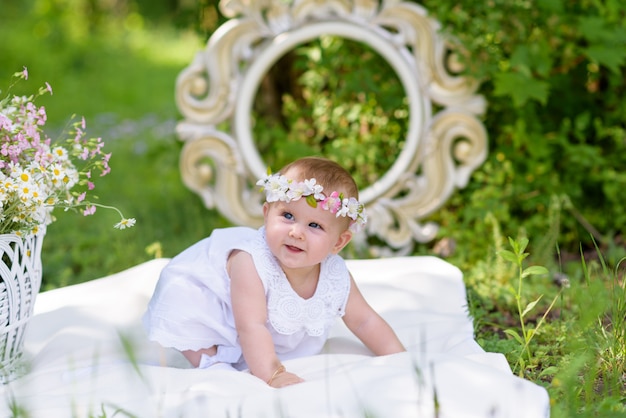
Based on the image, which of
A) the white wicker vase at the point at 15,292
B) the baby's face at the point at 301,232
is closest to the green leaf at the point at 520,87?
the baby's face at the point at 301,232

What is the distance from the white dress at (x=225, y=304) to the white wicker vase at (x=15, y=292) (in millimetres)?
355

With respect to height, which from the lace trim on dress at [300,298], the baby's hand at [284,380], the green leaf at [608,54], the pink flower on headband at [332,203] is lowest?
the baby's hand at [284,380]

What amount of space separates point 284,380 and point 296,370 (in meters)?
0.18

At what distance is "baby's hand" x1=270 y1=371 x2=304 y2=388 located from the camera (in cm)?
232

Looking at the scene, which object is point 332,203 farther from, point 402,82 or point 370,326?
point 402,82

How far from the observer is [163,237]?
438 centimetres

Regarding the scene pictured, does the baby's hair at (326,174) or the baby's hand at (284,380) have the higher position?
the baby's hair at (326,174)

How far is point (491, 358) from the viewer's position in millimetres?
2363

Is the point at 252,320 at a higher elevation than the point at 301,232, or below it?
below

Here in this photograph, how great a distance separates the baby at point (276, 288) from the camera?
7.98 ft

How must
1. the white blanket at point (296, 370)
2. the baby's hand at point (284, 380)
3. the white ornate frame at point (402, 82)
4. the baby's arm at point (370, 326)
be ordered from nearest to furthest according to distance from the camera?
the white blanket at point (296, 370), the baby's hand at point (284, 380), the baby's arm at point (370, 326), the white ornate frame at point (402, 82)

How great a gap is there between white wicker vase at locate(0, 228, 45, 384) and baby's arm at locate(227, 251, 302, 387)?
1.88ft

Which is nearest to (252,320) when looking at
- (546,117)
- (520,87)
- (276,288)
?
(276,288)

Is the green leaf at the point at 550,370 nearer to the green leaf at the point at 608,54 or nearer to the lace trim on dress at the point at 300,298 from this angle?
the lace trim on dress at the point at 300,298
